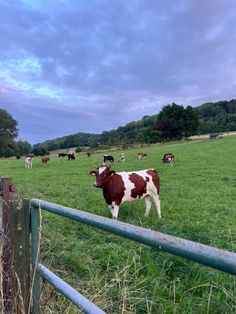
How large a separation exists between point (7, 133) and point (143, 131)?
33.0 metres

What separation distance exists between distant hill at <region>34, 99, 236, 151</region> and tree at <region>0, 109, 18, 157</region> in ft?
54.4

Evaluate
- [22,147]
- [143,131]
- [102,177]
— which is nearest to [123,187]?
[102,177]

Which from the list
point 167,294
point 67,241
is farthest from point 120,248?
point 167,294

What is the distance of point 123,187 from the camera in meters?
10.4

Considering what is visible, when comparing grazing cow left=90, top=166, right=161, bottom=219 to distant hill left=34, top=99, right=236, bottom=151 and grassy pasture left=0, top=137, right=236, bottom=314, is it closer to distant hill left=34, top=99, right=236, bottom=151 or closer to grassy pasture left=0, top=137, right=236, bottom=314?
grassy pasture left=0, top=137, right=236, bottom=314

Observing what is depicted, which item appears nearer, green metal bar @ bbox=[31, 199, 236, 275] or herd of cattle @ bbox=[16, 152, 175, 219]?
green metal bar @ bbox=[31, 199, 236, 275]

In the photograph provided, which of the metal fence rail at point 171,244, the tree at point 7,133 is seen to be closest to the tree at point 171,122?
the tree at point 7,133

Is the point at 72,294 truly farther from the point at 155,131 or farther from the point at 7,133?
the point at 7,133

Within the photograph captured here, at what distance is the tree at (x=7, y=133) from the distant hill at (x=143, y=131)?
54.4 ft

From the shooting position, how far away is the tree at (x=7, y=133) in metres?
92.6

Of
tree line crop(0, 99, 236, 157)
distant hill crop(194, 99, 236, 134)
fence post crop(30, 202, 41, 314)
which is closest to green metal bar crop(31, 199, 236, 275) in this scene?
fence post crop(30, 202, 41, 314)

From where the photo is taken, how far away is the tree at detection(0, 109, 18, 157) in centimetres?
9262

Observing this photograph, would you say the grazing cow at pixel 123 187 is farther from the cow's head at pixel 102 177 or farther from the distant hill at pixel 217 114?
the distant hill at pixel 217 114

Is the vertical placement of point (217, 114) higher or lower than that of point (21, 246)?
higher
